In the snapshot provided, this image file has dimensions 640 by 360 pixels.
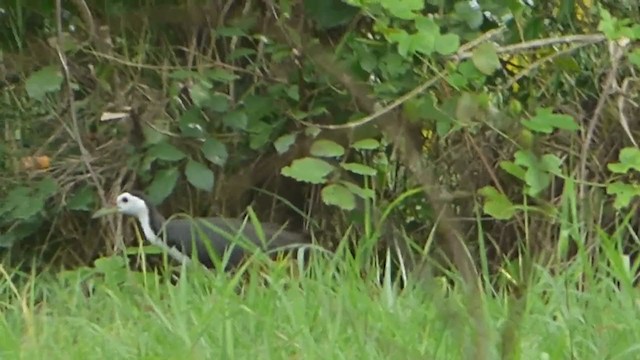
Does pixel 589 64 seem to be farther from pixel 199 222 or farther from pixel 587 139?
pixel 199 222

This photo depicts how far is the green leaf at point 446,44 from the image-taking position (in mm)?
3936

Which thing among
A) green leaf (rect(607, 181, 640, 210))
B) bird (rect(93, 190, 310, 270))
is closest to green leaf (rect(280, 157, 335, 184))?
bird (rect(93, 190, 310, 270))

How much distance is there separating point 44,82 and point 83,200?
515 mm

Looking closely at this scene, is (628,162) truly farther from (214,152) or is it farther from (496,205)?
(214,152)

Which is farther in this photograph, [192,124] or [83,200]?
[83,200]

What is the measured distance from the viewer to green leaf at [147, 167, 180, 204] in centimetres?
455

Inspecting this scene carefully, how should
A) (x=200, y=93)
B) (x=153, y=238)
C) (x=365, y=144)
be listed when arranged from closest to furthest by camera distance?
(x=365, y=144) < (x=200, y=93) < (x=153, y=238)

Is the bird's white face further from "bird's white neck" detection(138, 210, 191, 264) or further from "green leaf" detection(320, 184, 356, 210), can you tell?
"green leaf" detection(320, 184, 356, 210)

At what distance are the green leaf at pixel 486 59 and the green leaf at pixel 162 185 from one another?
109 centimetres

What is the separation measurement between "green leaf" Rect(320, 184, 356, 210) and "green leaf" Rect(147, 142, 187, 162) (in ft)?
1.61

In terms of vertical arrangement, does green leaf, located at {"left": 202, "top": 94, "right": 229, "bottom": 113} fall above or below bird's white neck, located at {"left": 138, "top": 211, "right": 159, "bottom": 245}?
above

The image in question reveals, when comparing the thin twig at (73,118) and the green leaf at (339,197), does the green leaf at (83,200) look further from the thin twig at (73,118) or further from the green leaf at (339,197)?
the green leaf at (339,197)

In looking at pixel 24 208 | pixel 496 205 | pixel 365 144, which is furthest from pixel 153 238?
pixel 496 205

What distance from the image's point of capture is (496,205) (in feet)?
14.0
